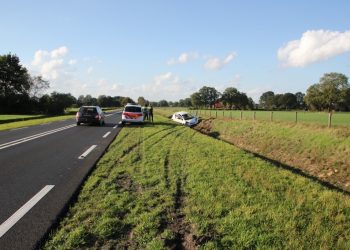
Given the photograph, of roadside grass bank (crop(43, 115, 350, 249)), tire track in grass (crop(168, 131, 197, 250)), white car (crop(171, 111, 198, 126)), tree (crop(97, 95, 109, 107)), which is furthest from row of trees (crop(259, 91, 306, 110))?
tire track in grass (crop(168, 131, 197, 250))

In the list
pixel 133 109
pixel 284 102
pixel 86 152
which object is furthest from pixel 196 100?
pixel 86 152

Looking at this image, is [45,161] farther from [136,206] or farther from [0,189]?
[136,206]

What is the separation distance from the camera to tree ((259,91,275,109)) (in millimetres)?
141750

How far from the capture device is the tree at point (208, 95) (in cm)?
16412

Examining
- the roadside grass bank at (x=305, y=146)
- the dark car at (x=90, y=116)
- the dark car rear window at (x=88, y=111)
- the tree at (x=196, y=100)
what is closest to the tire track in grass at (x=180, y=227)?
the roadside grass bank at (x=305, y=146)

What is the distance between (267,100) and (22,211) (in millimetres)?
147388

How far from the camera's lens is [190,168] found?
8.81 m

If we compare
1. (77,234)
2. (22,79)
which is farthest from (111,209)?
(22,79)

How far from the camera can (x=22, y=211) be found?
201 inches

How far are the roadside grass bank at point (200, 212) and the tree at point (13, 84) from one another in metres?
69.9

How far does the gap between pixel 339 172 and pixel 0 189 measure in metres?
12.1

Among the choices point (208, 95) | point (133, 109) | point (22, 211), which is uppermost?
point (208, 95)

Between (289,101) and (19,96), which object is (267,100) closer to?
(289,101)

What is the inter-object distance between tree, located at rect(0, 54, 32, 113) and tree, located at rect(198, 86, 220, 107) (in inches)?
3748
